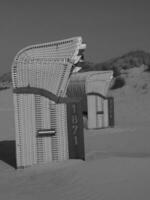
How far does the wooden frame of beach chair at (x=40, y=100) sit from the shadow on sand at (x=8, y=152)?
0.94 metres

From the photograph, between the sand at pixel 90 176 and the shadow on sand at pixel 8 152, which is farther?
the shadow on sand at pixel 8 152

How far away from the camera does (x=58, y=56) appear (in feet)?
27.1

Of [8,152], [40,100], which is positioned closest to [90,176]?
[40,100]

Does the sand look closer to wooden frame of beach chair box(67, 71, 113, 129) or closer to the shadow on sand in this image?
the shadow on sand

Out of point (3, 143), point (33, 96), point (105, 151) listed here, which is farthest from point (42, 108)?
point (3, 143)

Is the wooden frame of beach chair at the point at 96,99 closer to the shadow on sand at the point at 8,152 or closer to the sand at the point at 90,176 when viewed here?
the sand at the point at 90,176

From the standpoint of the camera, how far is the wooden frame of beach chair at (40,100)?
8055mm

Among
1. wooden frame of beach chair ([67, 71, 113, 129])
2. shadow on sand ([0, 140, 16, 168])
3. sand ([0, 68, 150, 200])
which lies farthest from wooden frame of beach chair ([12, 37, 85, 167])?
wooden frame of beach chair ([67, 71, 113, 129])

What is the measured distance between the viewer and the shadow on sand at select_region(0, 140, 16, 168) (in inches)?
367

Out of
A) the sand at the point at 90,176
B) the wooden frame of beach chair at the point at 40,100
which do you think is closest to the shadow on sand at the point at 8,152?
the sand at the point at 90,176

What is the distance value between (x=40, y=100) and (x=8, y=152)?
3.34 m

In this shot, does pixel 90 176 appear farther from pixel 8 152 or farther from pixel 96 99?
pixel 96 99

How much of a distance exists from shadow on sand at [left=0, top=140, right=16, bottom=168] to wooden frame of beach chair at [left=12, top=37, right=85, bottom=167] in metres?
0.94

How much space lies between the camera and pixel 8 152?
426 inches
